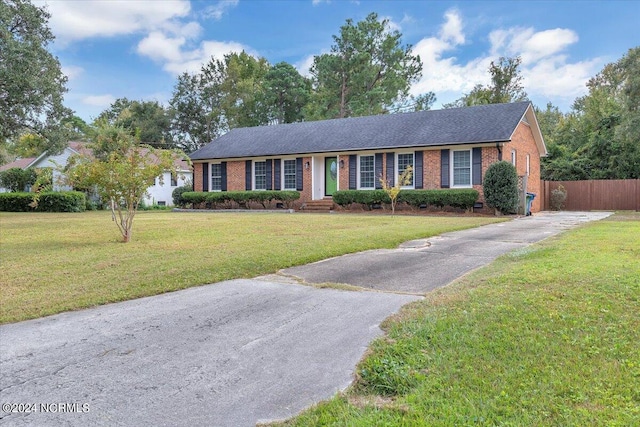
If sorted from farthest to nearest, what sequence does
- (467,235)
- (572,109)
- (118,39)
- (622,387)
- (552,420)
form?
(572,109) < (118,39) < (467,235) < (622,387) < (552,420)

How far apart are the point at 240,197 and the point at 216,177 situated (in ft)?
10.6

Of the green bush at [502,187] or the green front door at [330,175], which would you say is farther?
the green front door at [330,175]

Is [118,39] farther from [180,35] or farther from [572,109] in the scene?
[572,109]

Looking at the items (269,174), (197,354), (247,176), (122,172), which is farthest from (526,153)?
(197,354)

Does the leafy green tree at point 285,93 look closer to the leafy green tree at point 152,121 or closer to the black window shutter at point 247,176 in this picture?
the leafy green tree at point 152,121

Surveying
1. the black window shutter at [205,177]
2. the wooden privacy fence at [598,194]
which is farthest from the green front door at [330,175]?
the wooden privacy fence at [598,194]

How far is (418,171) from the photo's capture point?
19844mm

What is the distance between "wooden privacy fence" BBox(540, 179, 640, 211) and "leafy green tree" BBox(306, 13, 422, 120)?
16.6 m

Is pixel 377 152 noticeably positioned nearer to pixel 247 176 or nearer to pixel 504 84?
pixel 247 176

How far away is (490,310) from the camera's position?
12.4ft

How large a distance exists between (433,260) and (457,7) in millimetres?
13333

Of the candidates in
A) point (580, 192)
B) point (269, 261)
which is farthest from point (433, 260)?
point (580, 192)

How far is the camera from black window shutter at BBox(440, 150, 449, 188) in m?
19.1

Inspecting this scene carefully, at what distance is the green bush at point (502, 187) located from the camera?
16.6 m
